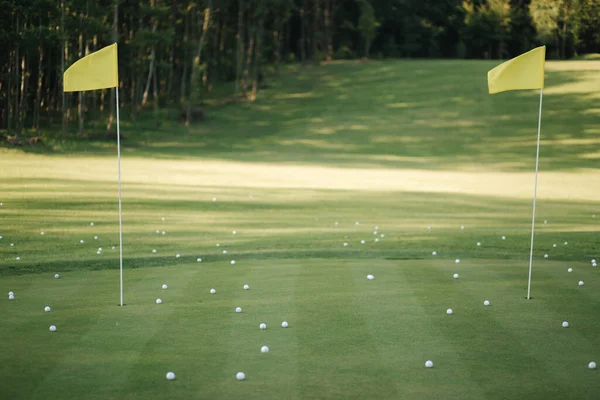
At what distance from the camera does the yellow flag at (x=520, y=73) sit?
1018 centimetres

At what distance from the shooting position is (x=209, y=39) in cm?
6794

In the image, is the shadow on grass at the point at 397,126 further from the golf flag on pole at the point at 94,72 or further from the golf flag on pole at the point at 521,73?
the golf flag on pole at the point at 94,72

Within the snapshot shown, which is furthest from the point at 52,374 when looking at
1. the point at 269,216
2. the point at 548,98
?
the point at 548,98

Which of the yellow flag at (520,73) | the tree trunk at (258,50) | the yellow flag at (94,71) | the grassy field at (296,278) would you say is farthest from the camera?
the tree trunk at (258,50)

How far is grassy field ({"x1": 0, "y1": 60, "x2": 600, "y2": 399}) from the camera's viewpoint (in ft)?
22.2

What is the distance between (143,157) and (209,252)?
27356mm

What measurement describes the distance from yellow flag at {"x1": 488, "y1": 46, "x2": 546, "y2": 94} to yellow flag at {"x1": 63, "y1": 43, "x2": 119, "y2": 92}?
5377 mm

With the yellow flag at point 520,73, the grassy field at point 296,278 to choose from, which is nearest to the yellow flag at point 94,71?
the grassy field at point 296,278

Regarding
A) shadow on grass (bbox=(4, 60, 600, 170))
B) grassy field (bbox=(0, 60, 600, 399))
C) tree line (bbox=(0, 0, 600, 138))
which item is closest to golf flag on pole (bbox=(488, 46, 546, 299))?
grassy field (bbox=(0, 60, 600, 399))

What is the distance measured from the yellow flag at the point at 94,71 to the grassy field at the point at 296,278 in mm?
2969

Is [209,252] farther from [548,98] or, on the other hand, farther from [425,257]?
[548,98]

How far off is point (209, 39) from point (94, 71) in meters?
60.0

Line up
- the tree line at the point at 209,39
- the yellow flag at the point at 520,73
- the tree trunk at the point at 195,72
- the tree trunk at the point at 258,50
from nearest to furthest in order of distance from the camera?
the yellow flag at the point at 520,73 → the tree line at the point at 209,39 → the tree trunk at the point at 195,72 → the tree trunk at the point at 258,50

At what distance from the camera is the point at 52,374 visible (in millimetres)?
6688
